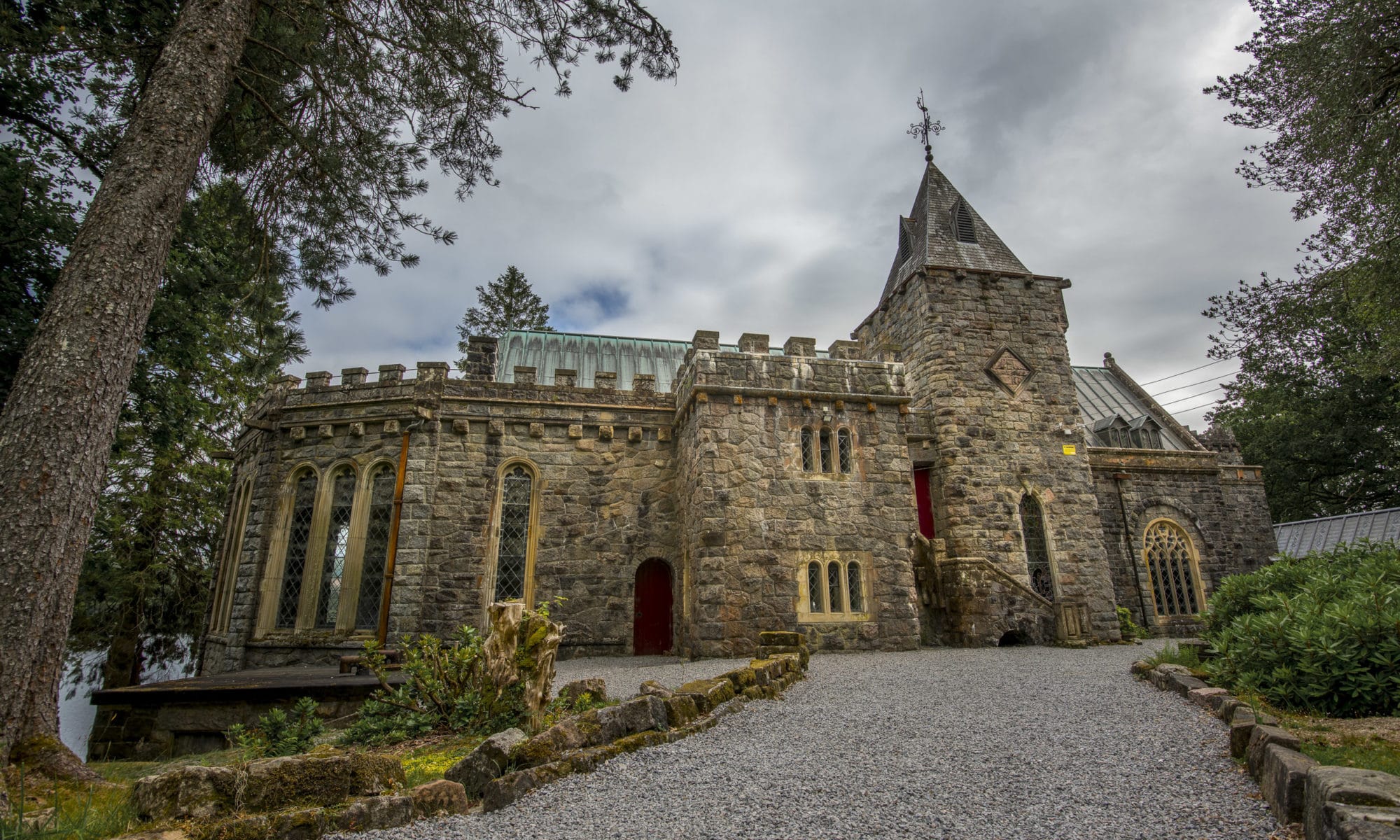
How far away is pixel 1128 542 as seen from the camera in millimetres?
17609

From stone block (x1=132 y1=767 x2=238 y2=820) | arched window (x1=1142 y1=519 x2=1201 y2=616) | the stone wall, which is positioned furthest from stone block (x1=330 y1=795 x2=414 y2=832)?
arched window (x1=1142 y1=519 x2=1201 y2=616)

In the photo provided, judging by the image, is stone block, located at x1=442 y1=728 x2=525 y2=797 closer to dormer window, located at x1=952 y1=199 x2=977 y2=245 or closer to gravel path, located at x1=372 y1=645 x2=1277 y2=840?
gravel path, located at x1=372 y1=645 x2=1277 y2=840

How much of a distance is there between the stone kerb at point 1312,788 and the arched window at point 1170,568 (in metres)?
14.7

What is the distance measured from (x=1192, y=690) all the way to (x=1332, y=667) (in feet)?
4.54

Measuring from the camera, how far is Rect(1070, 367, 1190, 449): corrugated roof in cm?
2016

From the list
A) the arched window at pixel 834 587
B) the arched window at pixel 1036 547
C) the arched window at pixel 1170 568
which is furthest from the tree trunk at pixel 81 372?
the arched window at pixel 1170 568

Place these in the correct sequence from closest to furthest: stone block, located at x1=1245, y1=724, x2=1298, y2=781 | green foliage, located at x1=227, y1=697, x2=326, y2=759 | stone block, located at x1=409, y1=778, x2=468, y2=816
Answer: stone block, located at x1=409, y1=778, x2=468, y2=816
stone block, located at x1=1245, y1=724, x2=1298, y2=781
green foliage, located at x1=227, y1=697, x2=326, y2=759

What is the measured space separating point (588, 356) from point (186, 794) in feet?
52.2

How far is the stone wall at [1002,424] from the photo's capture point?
14891mm

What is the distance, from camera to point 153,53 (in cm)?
746

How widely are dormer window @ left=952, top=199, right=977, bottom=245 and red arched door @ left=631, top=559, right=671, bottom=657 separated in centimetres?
1213

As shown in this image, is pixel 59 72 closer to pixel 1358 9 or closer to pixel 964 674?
pixel 964 674

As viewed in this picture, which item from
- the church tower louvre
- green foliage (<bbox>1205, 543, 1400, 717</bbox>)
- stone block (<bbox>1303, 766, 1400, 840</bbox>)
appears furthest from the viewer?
the church tower louvre

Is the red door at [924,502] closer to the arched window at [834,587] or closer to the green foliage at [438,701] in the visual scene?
the arched window at [834,587]
